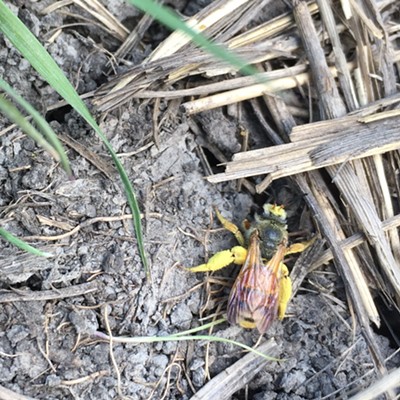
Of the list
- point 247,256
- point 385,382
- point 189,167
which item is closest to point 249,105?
point 189,167

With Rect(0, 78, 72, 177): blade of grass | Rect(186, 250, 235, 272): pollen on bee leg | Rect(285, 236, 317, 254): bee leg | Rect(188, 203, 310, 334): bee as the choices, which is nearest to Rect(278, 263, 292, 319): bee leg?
Rect(188, 203, 310, 334): bee

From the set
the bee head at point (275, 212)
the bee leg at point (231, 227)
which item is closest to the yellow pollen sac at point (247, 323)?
the bee leg at point (231, 227)

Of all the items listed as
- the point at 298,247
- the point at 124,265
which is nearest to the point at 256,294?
the point at 298,247

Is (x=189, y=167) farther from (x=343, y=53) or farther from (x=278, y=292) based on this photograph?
(x=343, y=53)

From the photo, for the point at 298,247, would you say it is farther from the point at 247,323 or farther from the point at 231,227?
the point at 247,323

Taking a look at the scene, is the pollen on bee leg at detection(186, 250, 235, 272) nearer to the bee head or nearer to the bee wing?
the bee wing
